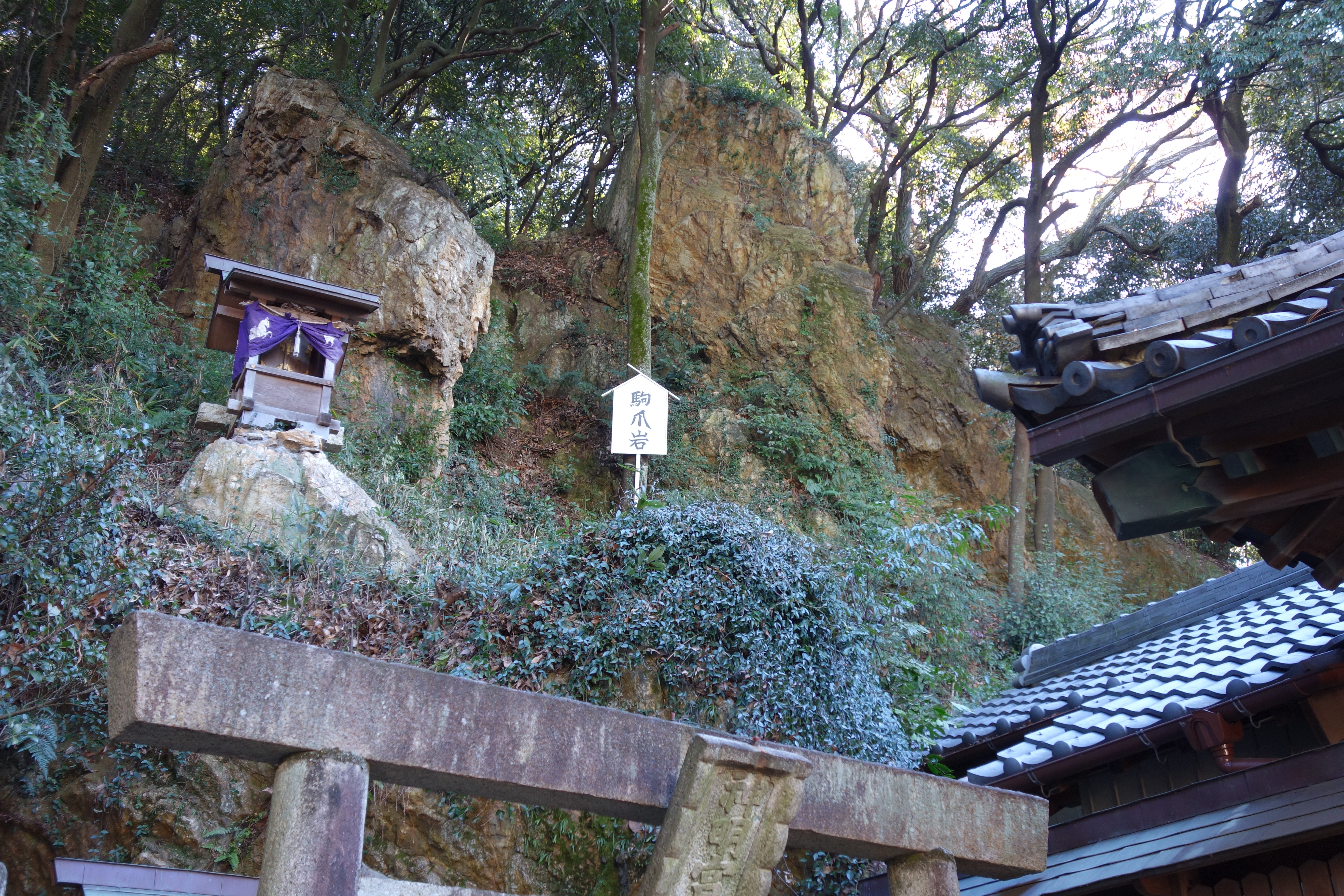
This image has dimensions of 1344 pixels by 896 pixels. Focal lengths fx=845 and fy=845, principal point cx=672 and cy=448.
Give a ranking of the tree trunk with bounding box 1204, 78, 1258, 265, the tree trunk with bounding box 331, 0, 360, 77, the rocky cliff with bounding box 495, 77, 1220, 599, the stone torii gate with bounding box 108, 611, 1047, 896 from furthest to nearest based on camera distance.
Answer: the tree trunk with bounding box 1204, 78, 1258, 265 < the tree trunk with bounding box 331, 0, 360, 77 < the rocky cliff with bounding box 495, 77, 1220, 599 < the stone torii gate with bounding box 108, 611, 1047, 896

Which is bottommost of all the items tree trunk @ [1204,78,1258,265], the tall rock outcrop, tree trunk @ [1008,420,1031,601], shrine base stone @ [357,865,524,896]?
shrine base stone @ [357,865,524,896]

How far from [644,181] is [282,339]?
6.68 meters

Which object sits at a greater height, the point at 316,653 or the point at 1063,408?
the point at 1063,408

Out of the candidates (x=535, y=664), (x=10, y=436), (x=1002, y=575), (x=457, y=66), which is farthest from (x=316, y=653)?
(x=457, y=66)

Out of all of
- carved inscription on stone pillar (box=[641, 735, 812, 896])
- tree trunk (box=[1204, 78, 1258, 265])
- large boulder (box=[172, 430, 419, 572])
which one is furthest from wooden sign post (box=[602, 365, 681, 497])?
tree trunk (box=[1204, 78, 1258, 265])

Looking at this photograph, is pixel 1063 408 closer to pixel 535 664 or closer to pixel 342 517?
pixel 535 664

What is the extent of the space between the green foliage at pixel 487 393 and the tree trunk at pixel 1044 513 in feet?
30.7

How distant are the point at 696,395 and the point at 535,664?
8300 millimetres

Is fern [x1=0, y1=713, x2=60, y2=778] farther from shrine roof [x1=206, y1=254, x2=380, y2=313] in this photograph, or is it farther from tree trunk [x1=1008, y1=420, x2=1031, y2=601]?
tree trunk [x1=1008, y1=420, x2=1031, y2=601]

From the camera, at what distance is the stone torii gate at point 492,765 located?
2643 millimetres

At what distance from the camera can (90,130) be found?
37.9 feet

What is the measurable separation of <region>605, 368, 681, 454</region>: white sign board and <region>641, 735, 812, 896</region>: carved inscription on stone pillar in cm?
769

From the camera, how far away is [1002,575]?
1589cm

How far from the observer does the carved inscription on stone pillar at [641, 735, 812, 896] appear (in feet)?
10.8
